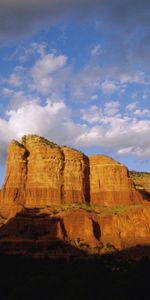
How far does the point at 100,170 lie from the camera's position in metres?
129

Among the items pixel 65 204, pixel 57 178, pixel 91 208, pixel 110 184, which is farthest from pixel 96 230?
pixel 110 184

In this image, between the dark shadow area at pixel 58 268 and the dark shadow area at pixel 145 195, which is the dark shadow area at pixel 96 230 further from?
the dark shadow area at pixel 145 195

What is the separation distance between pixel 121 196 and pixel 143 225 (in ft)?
65.2

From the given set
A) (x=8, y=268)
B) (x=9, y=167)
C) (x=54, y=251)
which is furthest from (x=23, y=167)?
(x=8, y=268)

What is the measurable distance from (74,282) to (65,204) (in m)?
55.4

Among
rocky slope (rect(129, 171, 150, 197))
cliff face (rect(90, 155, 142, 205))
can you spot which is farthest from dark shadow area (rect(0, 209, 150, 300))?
rocky slope (rect(129, 171, 150, 197))

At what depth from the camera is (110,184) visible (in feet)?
417

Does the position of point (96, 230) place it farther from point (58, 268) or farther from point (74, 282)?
point (74, 282)

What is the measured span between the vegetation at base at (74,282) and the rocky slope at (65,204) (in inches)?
491

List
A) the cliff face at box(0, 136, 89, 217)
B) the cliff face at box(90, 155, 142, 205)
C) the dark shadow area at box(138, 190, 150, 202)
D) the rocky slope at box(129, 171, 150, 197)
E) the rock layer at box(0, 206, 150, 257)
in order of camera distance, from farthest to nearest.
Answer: the rocky slope at box(129, 171, 150, 197) → the dark shadow area at box(138, 190, 150, 202) → the cliff face at box(90, 155, 142, 205) → the cliff face at box(0, 136, 89, 217) → the rock layer at box(0, 206, 150, 257)

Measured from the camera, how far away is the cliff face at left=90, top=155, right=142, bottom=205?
12588cm

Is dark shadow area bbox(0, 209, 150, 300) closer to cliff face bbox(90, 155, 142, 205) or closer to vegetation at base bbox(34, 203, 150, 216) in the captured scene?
vegetation at base bbox(34, 203, 150, 216)

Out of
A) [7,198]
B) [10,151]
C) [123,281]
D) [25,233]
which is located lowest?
[123,281]

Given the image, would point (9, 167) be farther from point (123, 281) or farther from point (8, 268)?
point (123, 281)
